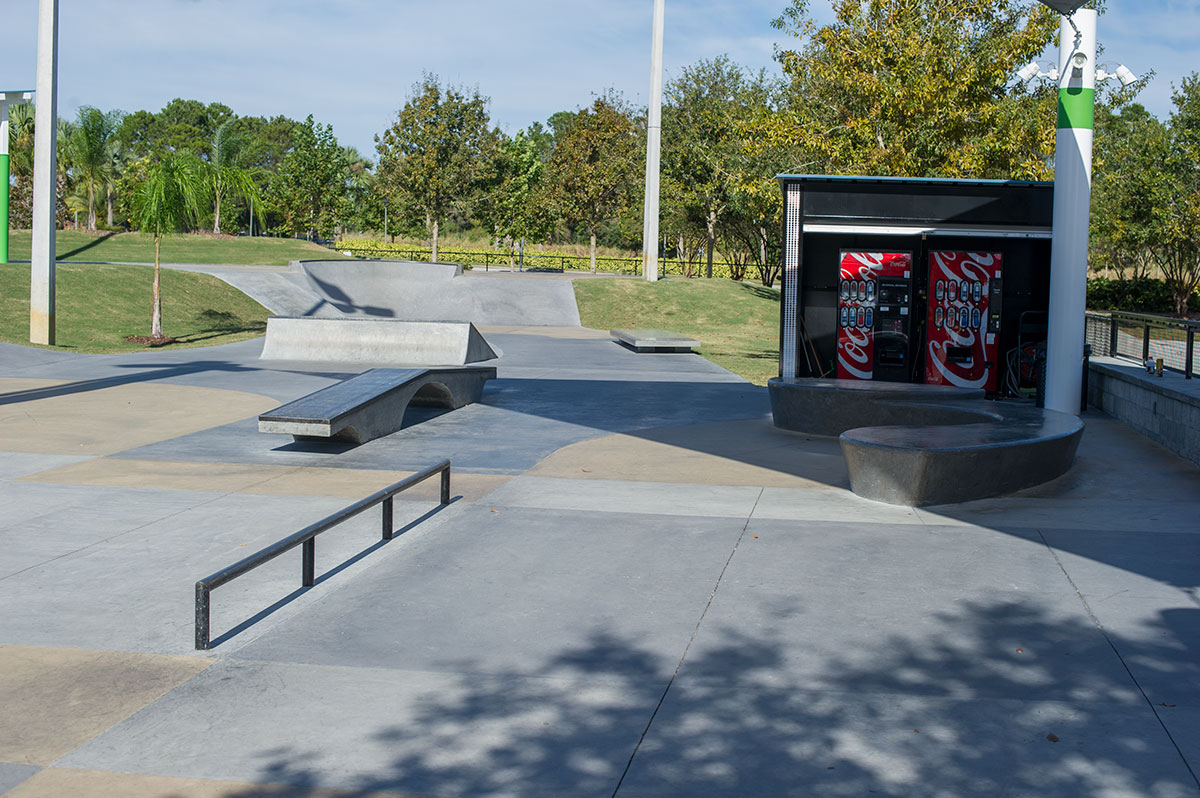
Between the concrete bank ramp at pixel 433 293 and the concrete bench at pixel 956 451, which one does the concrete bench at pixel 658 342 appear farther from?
the concrete bench at pixel 956 451

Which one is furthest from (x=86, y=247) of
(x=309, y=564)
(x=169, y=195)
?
(x=309, y=564)

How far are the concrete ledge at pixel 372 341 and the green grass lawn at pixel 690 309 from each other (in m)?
9.92

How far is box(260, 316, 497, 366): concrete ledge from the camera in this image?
19234mm

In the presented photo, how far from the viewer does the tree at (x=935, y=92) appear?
2303 cm

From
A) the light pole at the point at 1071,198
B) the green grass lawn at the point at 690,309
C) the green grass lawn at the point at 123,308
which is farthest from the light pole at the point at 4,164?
the light pole at the point at 1071,198

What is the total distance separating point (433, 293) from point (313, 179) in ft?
83.9

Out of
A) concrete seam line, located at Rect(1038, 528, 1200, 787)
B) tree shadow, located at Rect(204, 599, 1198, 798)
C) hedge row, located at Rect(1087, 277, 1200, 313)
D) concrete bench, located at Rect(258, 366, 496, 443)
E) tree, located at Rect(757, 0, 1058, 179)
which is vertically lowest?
tree shadow, located at Rect(204, 599, 1198, 798)

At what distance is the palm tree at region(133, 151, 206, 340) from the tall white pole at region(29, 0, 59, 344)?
5.85 feet

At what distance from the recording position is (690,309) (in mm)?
33219

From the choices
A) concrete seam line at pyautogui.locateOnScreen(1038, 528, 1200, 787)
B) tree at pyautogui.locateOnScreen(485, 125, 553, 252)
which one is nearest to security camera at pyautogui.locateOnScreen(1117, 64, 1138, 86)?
concrete seam line at pyautogui.locateOnScreen(1038, 528, 1200, 787)

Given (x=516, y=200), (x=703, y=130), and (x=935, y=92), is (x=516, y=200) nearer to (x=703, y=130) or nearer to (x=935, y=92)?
(x=703, y=130)

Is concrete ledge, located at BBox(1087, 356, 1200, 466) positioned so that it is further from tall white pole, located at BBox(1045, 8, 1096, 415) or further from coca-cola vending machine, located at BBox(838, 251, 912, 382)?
coca-cola vending machine, located at BBox(838, 251, 912, 382)

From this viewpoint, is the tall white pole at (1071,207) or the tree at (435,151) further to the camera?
the tree at (435,151)

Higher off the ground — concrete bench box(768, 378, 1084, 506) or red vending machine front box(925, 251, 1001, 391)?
red vending machine front box(925, 251, 1001, 391)
